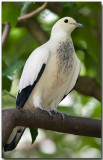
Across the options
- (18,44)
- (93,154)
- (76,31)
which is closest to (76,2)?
(76,31)

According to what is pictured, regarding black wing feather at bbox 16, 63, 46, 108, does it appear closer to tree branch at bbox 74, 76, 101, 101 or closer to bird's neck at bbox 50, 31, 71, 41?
bird's neck at bbox 50, 31, 71, 41

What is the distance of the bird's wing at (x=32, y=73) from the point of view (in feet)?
6.15

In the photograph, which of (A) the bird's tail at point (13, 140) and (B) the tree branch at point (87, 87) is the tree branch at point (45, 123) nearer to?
(A) the bird's tail at point (13, 140)

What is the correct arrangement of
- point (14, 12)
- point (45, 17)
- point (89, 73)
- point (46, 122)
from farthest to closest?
point (89, 73) → point (45, 17) → point (14, 12) → point (46, 122)

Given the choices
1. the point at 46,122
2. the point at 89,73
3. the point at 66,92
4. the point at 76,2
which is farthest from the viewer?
the point at 89,73

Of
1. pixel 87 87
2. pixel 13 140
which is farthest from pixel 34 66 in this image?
pixel 87 87

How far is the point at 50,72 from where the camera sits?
1.88 meters

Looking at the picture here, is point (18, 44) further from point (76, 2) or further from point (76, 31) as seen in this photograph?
point (76, 2)

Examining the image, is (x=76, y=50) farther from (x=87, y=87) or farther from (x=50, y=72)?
(x=50, y=72)

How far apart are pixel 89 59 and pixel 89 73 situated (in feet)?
0.62

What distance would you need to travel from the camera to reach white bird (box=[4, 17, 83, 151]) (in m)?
1.89

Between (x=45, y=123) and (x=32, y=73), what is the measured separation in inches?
12.2

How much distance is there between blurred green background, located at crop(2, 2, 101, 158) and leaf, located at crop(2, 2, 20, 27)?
0.02 metres

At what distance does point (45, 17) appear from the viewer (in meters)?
2.62
